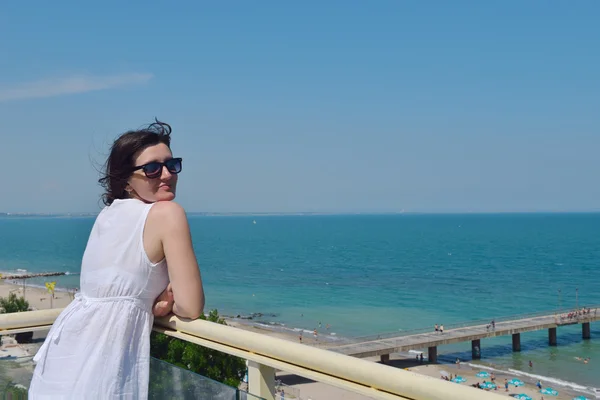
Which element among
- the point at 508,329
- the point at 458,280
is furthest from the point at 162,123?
the point at 458,280

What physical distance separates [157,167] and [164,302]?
0.57m

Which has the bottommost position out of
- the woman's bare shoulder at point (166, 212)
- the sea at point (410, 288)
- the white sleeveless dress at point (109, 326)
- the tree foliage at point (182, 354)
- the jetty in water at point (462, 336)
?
the sea at point (410, 288)

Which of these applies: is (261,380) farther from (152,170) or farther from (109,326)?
(152,170)

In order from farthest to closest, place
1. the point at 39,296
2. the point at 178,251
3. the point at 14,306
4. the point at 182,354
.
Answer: the point at 39,296, the point at 14,306, the point at 182,354, the point at 178,251

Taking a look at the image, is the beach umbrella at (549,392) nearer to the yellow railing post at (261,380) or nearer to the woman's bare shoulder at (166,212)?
the yellow railing post at (261,380)

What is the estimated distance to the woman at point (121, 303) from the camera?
2.10 meters

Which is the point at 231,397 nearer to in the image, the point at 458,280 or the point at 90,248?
the point at 90,248

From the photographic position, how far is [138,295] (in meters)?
2.24

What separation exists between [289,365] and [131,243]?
2.42 ft

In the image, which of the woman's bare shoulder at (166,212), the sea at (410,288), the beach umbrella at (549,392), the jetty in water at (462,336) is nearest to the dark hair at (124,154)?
the woman's bare shoulder at (166,212)

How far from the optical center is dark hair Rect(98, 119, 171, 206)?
254 cm

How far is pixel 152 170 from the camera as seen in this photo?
2498 millimetres

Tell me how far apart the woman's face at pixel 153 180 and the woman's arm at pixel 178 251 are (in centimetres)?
26

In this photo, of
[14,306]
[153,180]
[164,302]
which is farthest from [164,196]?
[14,306]
